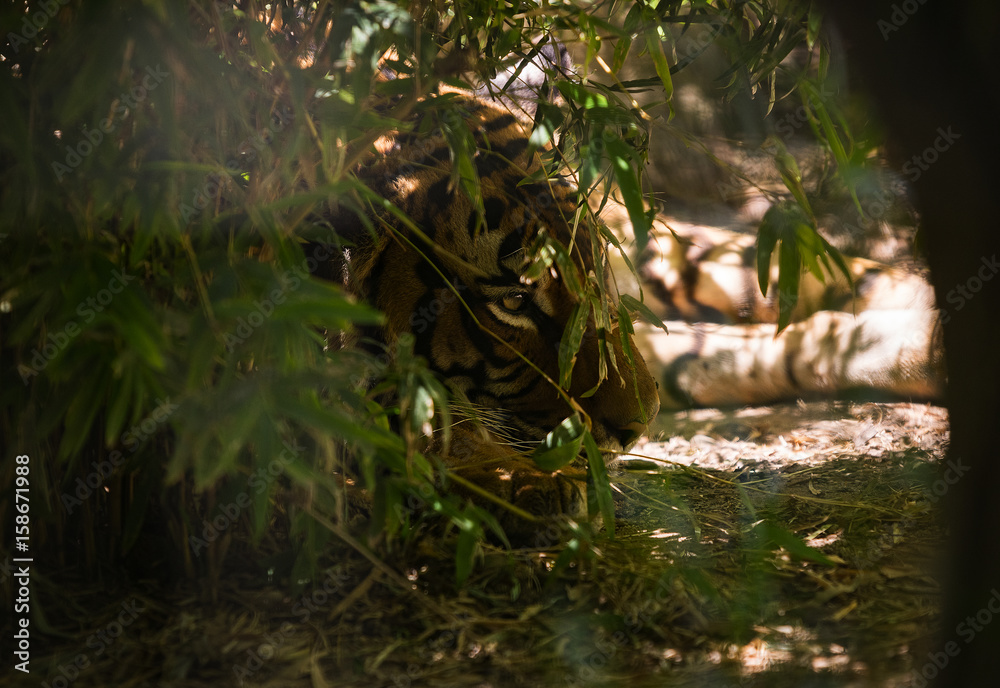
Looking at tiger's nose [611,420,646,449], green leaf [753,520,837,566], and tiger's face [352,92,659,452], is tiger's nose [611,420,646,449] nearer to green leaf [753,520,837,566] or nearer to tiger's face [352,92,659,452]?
tiger's face [352,92,659,452]

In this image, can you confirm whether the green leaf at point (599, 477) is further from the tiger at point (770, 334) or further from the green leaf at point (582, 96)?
the tiger at point (770, 334)

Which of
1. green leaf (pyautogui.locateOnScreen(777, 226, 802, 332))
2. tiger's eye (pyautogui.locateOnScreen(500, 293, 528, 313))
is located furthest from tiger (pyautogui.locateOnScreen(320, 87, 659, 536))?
green leaf (pyautogui.locateOnScreen(777, 226, 802, 332))

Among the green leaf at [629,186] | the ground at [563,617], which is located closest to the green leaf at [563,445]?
the ground at [563,617]

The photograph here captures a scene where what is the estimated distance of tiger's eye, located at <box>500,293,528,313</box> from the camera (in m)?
1.61

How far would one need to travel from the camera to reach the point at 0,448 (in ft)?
3.51

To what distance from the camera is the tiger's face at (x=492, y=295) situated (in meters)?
1.55

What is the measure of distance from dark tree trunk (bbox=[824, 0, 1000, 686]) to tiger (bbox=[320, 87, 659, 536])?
825 millimetres

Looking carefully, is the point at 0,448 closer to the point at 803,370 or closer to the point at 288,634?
the point at 288,634

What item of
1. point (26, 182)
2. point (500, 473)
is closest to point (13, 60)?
point (26, 182)

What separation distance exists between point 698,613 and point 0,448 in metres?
1.02

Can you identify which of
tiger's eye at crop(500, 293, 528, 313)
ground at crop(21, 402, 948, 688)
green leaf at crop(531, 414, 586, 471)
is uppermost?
tiger's eye at crop(500, 293, 528, 313)

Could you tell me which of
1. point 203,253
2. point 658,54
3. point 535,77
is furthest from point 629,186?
point 535,77

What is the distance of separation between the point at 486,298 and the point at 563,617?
0.76m

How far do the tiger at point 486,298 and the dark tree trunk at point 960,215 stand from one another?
83 cm
